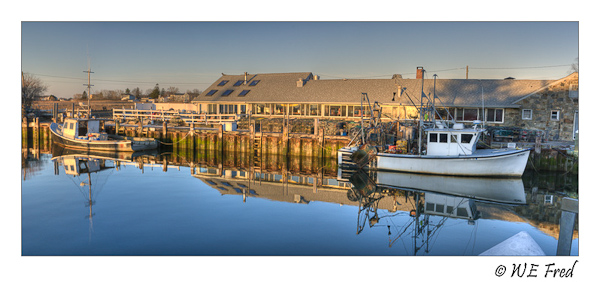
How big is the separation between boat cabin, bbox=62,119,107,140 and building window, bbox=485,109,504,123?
27657mm

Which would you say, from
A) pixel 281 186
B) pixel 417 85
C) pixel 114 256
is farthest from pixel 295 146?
pixel 114 256

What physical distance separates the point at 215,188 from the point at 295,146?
10.6 metres

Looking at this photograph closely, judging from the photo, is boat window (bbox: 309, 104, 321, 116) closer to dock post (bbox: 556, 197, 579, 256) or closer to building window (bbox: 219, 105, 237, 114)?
building window (bbox: 219, 105, 237, 114)

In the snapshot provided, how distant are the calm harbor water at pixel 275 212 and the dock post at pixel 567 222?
283cm

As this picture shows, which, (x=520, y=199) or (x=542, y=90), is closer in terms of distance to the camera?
(x=520, y=199)

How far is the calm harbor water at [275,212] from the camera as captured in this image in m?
12.4

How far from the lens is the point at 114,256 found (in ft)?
36.3

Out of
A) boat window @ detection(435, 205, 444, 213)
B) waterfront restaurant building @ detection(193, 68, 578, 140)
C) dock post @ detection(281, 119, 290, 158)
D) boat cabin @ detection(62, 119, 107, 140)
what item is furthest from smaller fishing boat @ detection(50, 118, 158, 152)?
boat window @ detection(435, 205, 444, 213)

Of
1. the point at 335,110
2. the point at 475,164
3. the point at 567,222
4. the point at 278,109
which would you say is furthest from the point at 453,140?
the point at 278,109

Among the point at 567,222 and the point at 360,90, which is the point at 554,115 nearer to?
the point at 360,90

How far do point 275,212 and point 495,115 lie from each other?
22.0 metres

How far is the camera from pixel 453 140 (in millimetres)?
23156

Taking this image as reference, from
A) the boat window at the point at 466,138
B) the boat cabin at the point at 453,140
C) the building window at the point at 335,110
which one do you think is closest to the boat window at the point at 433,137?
the boat cabin at the point at 453,140

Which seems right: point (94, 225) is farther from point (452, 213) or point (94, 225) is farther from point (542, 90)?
point (542, 90)
